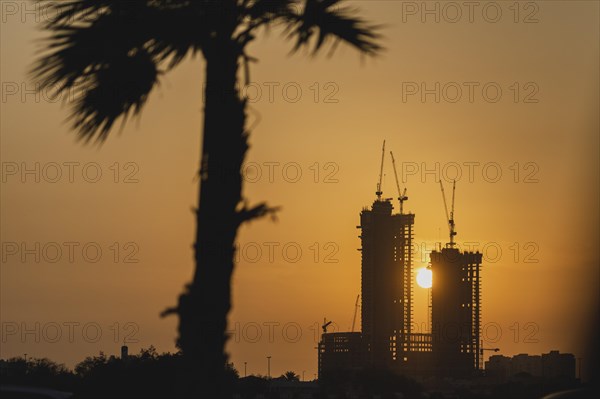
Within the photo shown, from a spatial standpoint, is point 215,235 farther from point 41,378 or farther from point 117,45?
point 41,378

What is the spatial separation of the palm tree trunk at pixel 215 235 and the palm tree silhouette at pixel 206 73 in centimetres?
1

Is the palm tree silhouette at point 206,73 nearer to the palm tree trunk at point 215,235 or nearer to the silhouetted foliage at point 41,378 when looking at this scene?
the palm tree trunk at point 215,235

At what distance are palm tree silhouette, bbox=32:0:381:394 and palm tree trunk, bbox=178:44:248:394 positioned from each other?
12mm

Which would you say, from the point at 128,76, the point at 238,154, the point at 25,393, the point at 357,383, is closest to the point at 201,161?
the point at 238,154

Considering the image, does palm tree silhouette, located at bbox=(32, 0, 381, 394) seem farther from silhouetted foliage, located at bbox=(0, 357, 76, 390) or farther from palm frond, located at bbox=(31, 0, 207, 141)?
silhouetted foliage, located at bbox=(0, 357, 76, 390)

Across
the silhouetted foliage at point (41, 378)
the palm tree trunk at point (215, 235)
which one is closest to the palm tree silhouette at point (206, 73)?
the palm tree trunk at point (215, 235)

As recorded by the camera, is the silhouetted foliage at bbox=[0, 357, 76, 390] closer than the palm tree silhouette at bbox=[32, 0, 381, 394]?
No

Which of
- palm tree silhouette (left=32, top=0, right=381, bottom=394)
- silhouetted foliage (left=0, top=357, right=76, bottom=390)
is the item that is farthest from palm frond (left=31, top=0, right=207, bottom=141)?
silhouetted foliage (left=0, top=357, right=76, bottom=390)

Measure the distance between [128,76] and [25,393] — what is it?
607cm

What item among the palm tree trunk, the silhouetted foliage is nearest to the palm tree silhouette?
the palm tree trunk

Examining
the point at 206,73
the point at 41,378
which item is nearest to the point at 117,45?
the point at 206,73

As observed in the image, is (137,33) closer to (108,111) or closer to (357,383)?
(108,111)

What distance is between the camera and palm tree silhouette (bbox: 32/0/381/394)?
1564 cm

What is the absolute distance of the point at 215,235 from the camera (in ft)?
51.8
